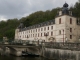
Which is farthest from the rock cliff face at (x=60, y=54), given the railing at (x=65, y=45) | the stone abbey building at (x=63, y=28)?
the stone abbey building at (x=63, y=28)

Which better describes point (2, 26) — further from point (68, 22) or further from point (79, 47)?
point (79, 47)

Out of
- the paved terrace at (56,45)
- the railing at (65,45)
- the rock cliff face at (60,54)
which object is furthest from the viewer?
the paved terrace at (56,45)

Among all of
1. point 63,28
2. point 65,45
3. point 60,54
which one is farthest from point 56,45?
point 63,28

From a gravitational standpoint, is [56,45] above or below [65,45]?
below

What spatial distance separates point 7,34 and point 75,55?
6568cm

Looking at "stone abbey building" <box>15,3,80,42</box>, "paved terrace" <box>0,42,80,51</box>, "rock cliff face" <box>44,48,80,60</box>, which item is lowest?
"rock cliff face" <box>44,48,80,60</box>

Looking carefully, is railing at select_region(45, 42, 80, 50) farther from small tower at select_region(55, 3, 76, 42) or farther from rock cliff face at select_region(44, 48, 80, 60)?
small tower at select_region(55, 3, 76, 42)

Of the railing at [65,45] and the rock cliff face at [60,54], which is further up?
the railing at [65,45]

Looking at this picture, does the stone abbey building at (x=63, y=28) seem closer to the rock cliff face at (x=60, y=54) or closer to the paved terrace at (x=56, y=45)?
the paved terrace at (x=56, y=45)

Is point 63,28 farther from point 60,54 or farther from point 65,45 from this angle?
point 60,54

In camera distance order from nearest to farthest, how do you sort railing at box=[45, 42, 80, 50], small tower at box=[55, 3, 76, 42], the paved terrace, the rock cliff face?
1. the rock cliff face
2. railing at box=[45, 42, 80, 50]
3. the paved terrace
4. small tower at box=[55, 3, 76, 42]

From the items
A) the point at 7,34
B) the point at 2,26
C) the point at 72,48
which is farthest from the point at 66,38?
the point at 2,26

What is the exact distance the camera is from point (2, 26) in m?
108

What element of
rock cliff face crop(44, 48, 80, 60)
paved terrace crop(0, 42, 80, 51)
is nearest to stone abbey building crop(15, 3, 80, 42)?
paved terrace crop(0, 42, 80, 51)
